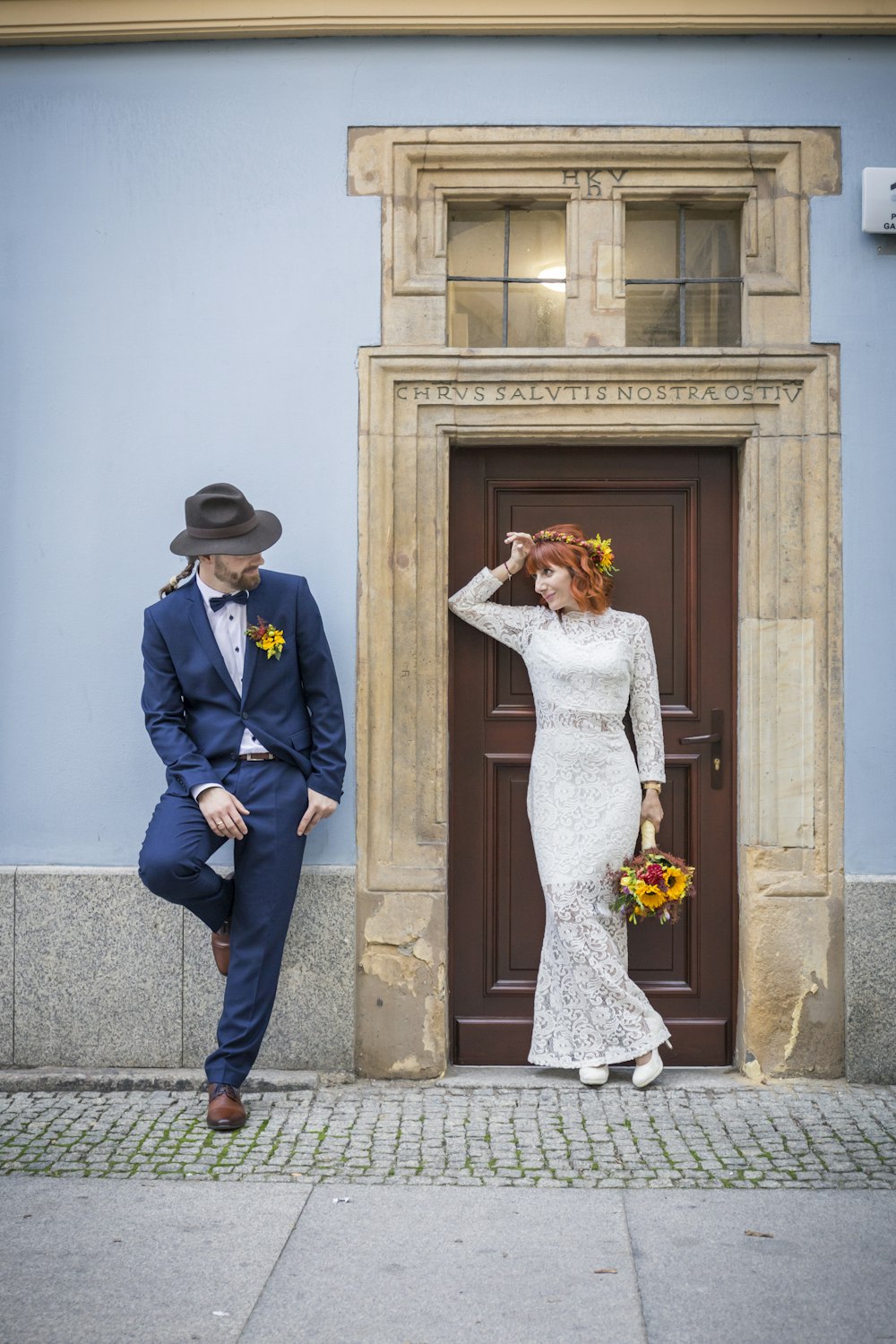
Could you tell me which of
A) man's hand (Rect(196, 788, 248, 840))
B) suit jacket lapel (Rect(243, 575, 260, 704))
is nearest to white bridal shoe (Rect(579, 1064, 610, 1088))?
man's hand (Rect(196, 788, 248, 840))

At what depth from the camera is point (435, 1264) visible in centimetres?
316

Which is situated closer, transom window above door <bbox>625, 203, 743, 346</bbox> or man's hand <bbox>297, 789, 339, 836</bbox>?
man's hand <bbox>297, 789, 339, 836</bbox>

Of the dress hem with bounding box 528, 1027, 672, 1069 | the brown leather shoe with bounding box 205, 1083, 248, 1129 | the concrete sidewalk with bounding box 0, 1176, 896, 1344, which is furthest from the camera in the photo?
the dress hem with bounding box 528, 1027, 672, 1069

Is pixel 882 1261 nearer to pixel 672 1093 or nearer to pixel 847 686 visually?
pixel 672 1093

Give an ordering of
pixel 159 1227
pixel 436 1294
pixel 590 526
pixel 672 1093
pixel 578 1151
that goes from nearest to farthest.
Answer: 1. pixel 436 1294
2. pixel 159 1227
3. pixel 578 1151
4. pixel 672 1093
5. pixel 590 526

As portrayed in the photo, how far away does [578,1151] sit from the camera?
394 centimetres

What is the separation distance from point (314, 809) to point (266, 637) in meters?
0.67

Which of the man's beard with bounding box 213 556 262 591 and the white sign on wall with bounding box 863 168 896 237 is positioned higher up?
the white sign on wall with bounding box 863 168 896 237

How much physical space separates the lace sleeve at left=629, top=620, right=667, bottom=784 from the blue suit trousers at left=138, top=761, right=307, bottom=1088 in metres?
1.35

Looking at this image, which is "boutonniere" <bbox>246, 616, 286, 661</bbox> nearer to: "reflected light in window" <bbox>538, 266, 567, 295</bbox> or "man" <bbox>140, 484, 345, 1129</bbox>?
"man" <bbox>140, 484, 345, 1129</bbox>

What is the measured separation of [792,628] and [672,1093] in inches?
73.4

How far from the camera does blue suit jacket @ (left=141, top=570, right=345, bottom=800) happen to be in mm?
4363

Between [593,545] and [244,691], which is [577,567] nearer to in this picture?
[593,545]

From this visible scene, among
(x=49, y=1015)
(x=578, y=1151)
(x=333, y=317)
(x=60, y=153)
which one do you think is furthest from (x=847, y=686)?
(x=60, y=153)
